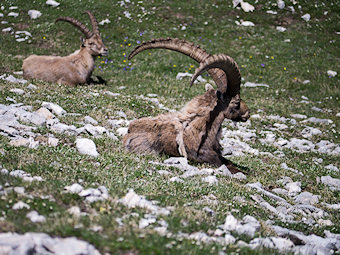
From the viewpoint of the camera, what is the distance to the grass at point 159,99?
156 inches

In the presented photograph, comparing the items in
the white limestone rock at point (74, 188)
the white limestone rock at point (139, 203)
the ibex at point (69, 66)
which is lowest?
the ibex at point (69, 66)

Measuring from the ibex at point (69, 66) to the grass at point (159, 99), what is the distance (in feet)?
3.20

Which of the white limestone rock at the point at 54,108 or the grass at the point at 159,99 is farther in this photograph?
the white limestone rock at the point at 54,108

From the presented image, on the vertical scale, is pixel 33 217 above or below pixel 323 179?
above

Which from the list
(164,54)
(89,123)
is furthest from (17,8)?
(89,123)

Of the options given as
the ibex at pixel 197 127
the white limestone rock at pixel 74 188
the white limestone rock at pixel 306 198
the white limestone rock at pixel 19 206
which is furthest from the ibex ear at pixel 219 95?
the white limestone rock at pixel 19 206

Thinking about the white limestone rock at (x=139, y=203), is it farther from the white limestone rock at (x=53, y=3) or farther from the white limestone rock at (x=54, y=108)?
the white limestone rock at (x=53, y=3)

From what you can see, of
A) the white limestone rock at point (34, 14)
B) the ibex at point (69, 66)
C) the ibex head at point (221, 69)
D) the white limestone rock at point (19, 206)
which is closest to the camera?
the white limestone rock at point (19, 206)

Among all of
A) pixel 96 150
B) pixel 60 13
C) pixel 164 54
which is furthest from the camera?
pixel 60 13

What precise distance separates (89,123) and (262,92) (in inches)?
405

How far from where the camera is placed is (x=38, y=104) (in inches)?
392

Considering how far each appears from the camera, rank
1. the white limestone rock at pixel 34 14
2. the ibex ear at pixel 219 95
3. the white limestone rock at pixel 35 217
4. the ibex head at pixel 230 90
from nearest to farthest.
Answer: the white limestone rock at pixel 35 217 < the ibex head at pixel 230 90 < the ibex ear at pixel 219 95 < the white limestone rock at pixel 34 14

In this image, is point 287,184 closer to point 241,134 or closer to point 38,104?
point 241,134

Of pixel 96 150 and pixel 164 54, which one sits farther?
pixel 164 54
